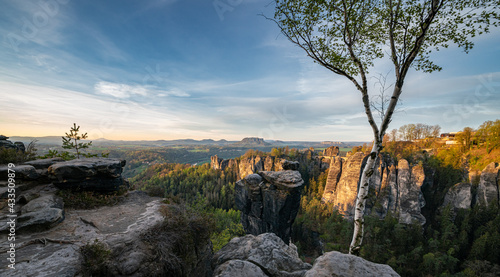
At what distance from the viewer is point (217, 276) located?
4703 millimetres

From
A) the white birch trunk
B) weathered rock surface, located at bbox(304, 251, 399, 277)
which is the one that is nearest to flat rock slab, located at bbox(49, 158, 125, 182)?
weathered rock surface, located at bbox(304, 251, 399, 277)

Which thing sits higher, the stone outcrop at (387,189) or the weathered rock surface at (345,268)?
the weathered rock surface at (345,268)

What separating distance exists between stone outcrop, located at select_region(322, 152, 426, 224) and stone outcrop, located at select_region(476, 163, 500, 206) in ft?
33.9

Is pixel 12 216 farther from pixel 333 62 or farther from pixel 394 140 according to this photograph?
pixel 394 140

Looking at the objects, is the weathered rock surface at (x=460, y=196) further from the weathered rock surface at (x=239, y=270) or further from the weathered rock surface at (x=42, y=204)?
the weathered rock surface at (x=42, y=204)

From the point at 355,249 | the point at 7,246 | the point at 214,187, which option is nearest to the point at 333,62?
the point at 355,249

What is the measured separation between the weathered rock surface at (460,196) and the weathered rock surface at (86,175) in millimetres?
71819

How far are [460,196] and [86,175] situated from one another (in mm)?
74316

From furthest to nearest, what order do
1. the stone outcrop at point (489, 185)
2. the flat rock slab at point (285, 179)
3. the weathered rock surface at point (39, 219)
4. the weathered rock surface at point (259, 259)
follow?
the stone outcrop at point (489, 185) → the flat rock slab at point (285, 179) → the weathered rock surface at point (39, 219) → the weathered rock surface at point (259, 259)

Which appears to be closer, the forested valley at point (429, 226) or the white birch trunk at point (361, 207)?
the white birch trunk at point (361, 207)

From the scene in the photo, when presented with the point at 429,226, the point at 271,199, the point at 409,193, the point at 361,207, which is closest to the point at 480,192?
the point at 409,193

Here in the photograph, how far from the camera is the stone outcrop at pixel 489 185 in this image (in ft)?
130

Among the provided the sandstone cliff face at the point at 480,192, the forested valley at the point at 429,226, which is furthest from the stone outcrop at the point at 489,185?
the forested valley at the point at 429,226

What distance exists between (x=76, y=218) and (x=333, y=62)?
47.0ft
